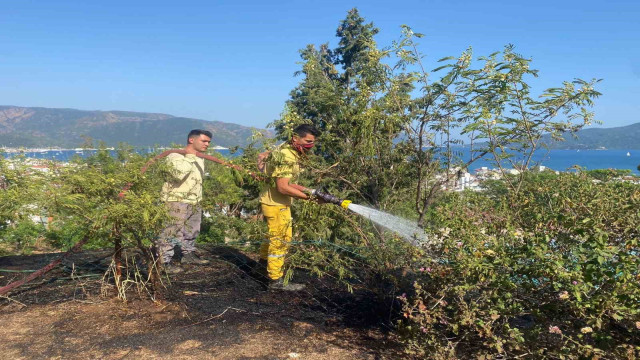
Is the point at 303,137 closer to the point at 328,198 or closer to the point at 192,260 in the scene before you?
the point at 328,198

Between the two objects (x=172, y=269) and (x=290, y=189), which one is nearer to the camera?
(x=290, y=189)

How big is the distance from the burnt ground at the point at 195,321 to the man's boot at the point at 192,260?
448 millimetres

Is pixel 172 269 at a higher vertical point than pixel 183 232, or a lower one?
lower

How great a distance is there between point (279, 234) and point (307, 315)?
0.89 metres

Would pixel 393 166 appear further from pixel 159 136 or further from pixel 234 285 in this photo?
pixel 159 136

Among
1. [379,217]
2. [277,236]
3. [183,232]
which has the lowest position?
[183,232]

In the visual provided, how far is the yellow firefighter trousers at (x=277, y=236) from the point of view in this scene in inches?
160

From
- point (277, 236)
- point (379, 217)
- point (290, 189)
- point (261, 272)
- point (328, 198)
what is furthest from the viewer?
point (261, 272)

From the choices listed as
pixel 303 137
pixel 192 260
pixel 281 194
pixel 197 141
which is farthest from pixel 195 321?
pixel 197 141

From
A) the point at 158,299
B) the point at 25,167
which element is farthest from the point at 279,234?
the point at 25,167

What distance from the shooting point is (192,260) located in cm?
513

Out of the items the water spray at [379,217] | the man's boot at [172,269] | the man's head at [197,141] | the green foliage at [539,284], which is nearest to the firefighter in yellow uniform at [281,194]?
the water spray at [379,217]

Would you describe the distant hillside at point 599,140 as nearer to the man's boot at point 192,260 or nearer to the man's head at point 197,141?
the man's head at point 197,141

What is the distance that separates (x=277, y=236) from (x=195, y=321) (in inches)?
43.2
